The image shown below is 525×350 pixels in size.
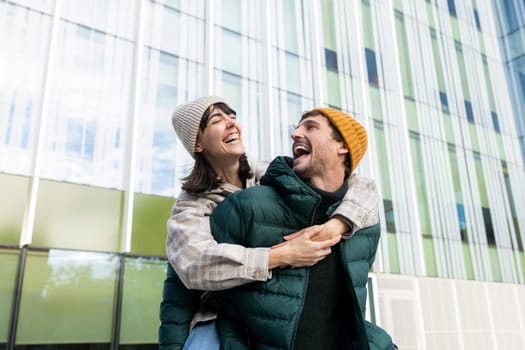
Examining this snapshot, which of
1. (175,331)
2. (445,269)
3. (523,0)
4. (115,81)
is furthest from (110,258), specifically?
(523,0)

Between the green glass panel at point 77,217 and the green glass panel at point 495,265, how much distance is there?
958 cm

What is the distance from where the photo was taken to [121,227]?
767 cm

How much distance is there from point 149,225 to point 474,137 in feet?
32.8

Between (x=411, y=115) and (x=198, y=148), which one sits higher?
(x=411, y=115)

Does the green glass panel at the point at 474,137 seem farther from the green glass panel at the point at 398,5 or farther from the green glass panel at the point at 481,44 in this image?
the green glass panel at the point at 398,5

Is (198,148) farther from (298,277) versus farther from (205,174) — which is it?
(298,277)

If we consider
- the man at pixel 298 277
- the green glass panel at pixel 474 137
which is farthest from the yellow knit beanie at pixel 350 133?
the green glass panel at pixel 474 137

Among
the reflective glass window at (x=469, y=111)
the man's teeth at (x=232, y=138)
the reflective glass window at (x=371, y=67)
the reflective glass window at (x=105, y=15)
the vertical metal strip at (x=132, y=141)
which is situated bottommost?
the man's teeth at (x=232, y=138)

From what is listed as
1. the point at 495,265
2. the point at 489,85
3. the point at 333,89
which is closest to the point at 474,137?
the point at 489,85

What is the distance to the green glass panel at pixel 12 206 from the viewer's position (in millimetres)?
6691

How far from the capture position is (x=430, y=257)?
37.3 feet

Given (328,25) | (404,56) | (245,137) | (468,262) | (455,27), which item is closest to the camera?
(245,137)

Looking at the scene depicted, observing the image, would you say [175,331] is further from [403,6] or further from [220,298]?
[403,6]

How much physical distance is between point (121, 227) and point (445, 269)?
7.72m
